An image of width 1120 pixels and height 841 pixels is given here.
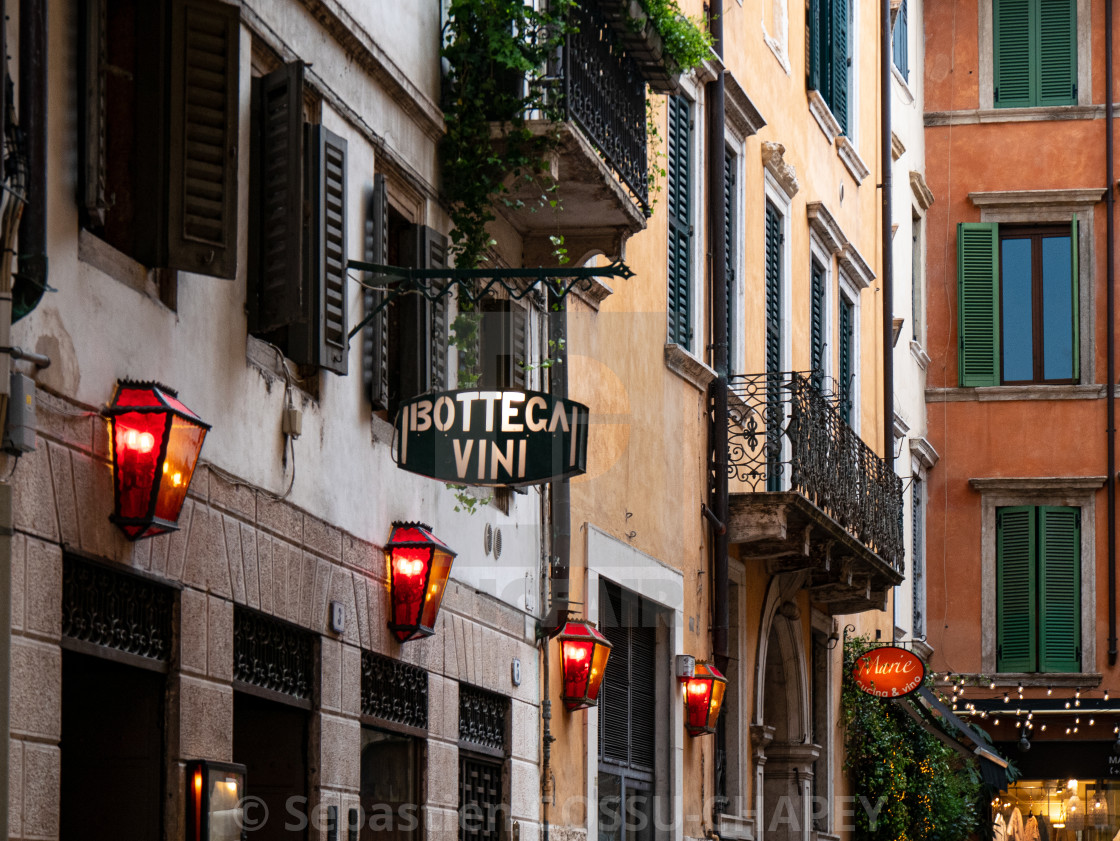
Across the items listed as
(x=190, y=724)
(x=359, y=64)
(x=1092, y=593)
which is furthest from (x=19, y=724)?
(x=1092, y=593)

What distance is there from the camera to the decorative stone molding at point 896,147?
25844mm

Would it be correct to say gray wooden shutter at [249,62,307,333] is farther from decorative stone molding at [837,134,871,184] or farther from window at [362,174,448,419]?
decorative stone molding at [837,134,871,184]

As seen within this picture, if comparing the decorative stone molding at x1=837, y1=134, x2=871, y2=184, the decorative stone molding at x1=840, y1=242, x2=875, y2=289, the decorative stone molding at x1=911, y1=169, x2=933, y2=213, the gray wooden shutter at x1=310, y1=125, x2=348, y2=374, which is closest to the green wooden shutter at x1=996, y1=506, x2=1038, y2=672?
the decorative stone molding at x1=911, y1=169, x2=933, y2=213

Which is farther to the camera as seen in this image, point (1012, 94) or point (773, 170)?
point (1012, 94)

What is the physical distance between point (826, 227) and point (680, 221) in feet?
16.6

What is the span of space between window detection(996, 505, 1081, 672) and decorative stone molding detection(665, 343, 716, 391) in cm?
1166

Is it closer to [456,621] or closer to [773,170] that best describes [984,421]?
[773,170]

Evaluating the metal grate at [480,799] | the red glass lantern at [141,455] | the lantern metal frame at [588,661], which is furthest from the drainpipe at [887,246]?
the red glass lantern at [141,455]

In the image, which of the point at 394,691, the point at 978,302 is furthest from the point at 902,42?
the point at 394,691

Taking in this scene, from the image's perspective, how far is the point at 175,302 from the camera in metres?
7.93

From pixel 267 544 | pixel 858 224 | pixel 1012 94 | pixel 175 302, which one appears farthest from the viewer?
pixel 1012 94

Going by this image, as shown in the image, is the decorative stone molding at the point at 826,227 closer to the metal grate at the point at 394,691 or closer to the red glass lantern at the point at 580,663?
the red glass lantern at the point at 580,663

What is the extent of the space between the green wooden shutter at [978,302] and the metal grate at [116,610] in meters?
21.4

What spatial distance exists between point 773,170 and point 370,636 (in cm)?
1019
